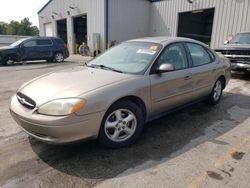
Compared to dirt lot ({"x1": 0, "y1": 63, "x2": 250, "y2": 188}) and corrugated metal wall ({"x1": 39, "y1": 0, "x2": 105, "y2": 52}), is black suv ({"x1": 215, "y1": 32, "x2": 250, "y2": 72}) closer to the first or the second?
dirt lot ({"x1": 0, "y1": 63, "x2": 250, "y2": 188})

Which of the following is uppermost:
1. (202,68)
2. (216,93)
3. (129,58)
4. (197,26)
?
(197,26)

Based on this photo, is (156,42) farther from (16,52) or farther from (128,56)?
(16,52)

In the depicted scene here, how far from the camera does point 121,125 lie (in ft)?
10.2

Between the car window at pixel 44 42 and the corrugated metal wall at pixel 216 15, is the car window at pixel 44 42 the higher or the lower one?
the lower one

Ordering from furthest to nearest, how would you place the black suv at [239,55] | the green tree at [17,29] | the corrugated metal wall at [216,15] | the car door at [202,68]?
1. the green tree at [17,29]
2. the corrugated metal wall at [216,15]
3. the black suv at [239,55]
4. the car door at [202,68]

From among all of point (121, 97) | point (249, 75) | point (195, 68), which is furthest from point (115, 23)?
point (121, 97)

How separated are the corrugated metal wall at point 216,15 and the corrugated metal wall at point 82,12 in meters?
4.92

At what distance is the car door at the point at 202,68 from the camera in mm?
4194

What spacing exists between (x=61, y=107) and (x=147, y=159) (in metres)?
1.30

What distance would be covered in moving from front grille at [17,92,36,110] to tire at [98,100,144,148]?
0.92 meters

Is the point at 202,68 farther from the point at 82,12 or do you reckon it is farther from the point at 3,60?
the point at 82,12

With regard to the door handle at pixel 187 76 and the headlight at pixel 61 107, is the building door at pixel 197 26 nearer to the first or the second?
the door handle at pixel 187 76

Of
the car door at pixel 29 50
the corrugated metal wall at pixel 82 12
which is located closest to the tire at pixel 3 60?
the car door at pixel 29 50

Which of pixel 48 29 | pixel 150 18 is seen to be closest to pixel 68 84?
pixel 150 18
